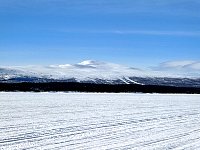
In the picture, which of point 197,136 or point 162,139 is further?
point 197,136

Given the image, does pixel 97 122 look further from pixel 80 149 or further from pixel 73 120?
pixel 80 149

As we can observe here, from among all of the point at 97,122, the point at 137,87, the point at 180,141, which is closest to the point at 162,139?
the point at 180,141

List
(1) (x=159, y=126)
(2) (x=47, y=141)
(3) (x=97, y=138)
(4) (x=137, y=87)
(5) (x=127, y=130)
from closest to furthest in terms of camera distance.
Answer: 1. (2) (x=47, y=141)
2. (3) (x=97, y=138)
3. (5) (x=127, y=130)
4. (1) (x=159, y=126)
5. (4) (x=137, y=87)

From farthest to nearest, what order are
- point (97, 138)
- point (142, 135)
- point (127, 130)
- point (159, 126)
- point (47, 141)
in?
point (159, 126) → point (127, 130) → point (142, 135) → point (97, 138) → point (47, 141)

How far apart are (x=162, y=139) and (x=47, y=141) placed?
3.19 metres

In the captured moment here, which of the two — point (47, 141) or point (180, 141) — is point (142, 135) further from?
point (47, 141)

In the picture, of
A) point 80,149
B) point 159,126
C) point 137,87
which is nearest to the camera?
point 80,149

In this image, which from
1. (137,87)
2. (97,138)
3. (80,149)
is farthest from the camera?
(137,87)

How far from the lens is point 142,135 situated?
12.0 m

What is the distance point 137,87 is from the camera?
215 ft

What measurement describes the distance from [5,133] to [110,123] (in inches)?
175

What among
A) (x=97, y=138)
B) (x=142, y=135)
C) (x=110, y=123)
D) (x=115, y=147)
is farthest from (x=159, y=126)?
(x=115, y=147)

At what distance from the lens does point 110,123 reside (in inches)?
577

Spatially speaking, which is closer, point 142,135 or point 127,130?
point 142,135
